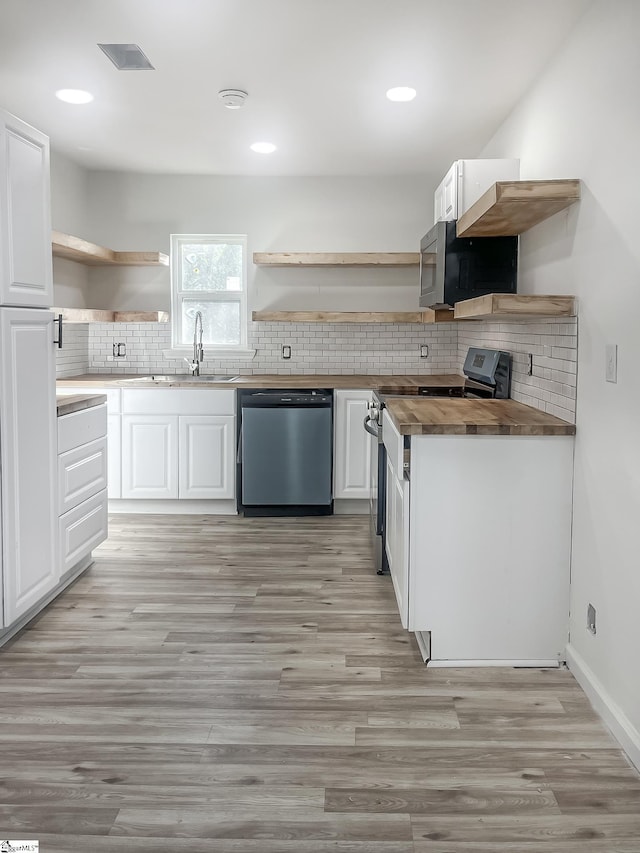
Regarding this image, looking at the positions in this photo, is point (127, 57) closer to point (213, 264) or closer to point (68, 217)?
point (68, 217)

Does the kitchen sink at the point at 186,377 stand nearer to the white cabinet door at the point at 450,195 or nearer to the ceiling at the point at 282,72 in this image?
the ceiling at the point at 282,72

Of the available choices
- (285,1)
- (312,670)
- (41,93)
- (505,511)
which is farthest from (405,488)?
(41,93)

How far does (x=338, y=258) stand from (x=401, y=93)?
176cm

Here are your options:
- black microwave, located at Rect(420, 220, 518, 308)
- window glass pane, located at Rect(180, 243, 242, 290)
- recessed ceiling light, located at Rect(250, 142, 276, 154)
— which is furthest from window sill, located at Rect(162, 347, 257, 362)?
black microwave, located at Rect(420, 220, 518, 308)

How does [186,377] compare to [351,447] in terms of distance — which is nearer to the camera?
[351,447]

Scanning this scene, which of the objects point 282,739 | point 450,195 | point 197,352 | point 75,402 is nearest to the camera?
point 282,739

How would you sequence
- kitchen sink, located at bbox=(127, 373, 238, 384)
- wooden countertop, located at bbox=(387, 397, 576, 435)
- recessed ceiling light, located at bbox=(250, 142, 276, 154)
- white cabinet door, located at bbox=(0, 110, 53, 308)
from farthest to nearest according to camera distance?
kitchen sink, located at bbox=(127, 373, 238, 384), recessed ceiling light, located at bbox=(250, 142, 276, 154), white cabinet door, located at bbox=(0, 110, 53, 308), wooden countertop, located at bbox=(387, 397, 576, 435)

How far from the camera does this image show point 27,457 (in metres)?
2.99

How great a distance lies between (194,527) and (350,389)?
4.57 feet

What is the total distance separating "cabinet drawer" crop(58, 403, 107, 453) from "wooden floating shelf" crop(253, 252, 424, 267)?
1.94 metres

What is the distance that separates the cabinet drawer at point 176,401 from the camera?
4.93 metres

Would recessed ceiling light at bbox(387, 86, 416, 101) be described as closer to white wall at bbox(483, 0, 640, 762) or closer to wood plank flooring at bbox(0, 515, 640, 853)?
white wall at bbox(483, 0, 640, 762)

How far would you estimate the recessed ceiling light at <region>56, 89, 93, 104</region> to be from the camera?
3.63 meters

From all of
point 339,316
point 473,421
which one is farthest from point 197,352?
point 473,421
